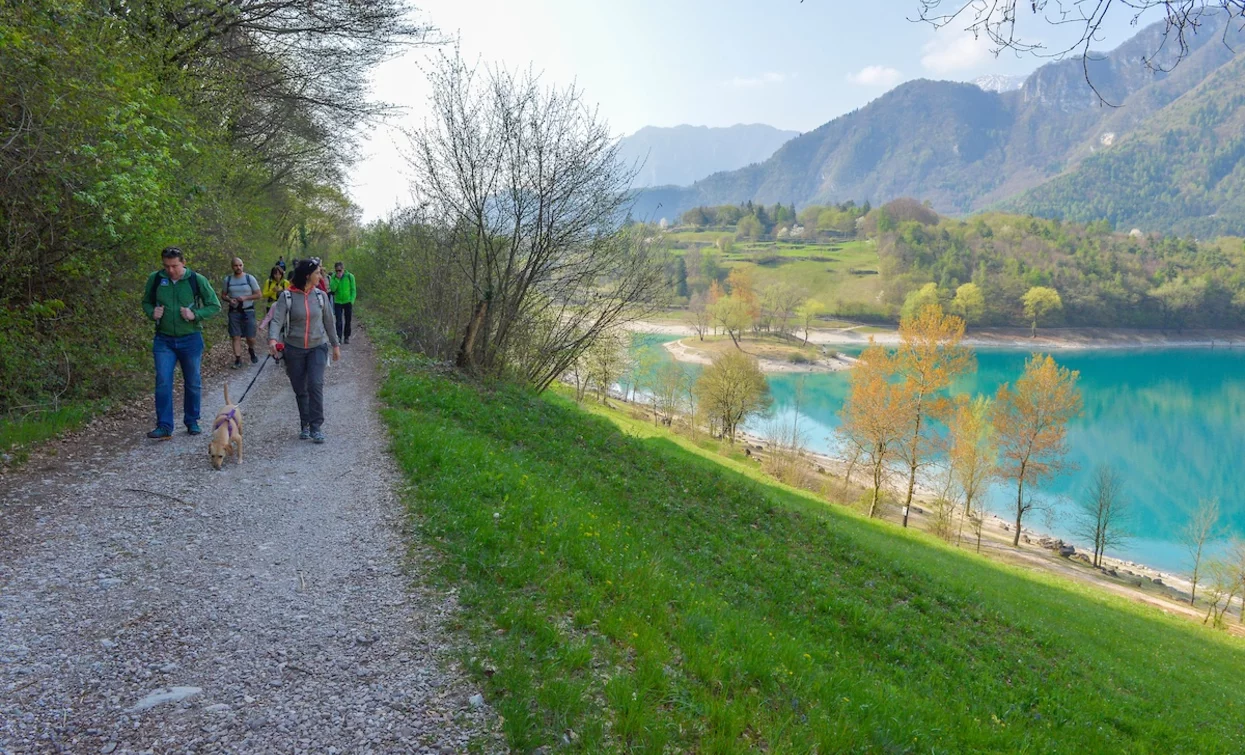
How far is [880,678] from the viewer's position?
6.95 meters

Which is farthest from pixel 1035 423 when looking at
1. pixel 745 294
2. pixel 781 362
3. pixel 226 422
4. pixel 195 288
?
pixel 745 294

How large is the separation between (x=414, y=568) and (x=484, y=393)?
8853 mm

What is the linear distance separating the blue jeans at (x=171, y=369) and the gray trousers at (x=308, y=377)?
112cm

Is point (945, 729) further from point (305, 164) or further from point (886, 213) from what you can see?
point (886, 213)

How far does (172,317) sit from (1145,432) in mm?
85869

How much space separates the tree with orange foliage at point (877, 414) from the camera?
1422 inches

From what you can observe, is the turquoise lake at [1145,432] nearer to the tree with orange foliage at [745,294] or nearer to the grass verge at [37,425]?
the tree with orange foliage at [745,294]

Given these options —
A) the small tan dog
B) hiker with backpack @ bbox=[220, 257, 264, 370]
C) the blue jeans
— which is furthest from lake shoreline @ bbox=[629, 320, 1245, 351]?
the small tan dog

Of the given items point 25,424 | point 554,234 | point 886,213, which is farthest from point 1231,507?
point 886,213

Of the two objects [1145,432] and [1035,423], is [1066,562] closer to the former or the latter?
[1035,423]

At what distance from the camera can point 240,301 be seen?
13.0m

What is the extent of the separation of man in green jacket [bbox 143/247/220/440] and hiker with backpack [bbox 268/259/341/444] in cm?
81

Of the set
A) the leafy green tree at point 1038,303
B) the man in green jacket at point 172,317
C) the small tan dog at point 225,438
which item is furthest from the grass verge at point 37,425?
the leafy green tree at point 1038,303

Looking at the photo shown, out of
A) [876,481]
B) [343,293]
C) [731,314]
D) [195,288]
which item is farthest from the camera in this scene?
[731,314]
